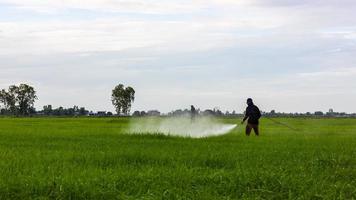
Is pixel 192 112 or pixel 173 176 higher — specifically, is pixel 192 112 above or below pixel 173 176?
above

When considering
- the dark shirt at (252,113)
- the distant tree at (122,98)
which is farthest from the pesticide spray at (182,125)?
the distant tree at (122,98)

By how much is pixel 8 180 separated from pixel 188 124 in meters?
24.1

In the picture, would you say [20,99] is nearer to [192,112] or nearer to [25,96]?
[25,96]

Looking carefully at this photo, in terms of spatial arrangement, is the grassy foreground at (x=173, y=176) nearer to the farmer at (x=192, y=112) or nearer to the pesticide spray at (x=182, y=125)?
the pesticide spray at (x=182, y=125)

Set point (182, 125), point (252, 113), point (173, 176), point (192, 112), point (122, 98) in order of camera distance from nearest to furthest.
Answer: point (173, 176)
point (252, 113)
point (182, 125)
point (192, 112)
point (122, 98)

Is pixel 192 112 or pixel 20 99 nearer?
pixel 192 112

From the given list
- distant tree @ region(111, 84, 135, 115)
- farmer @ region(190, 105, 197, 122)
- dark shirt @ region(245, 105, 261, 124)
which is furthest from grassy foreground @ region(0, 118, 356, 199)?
distant tree @ region(111, 84, 135, 115)

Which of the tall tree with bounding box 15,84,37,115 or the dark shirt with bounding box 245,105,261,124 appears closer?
the dark shirt with bounding box 245,105,261,124

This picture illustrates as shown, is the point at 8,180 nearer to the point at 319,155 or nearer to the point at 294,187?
the point at 294,187

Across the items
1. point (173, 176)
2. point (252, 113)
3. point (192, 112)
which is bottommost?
point (173, 176)

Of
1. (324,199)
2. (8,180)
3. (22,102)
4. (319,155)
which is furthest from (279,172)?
(22,102)

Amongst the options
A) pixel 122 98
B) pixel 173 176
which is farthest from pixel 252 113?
pixel 122 98

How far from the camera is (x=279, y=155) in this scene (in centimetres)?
1496

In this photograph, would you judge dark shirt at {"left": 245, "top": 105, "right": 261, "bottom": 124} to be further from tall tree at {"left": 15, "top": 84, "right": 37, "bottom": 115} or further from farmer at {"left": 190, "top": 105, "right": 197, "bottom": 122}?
tall tree at {"left": 15, "top": 84, "right": 37, "bottom": 115}
